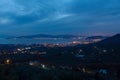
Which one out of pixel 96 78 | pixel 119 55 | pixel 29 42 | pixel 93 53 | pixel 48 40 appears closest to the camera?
pixel 96 78

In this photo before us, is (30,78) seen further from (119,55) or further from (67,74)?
(119,55)

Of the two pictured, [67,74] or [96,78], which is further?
[96,78]

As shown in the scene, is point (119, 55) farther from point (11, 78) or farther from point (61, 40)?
point (61, 40)

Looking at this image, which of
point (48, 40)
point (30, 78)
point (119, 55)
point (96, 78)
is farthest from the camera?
point (48, 40)

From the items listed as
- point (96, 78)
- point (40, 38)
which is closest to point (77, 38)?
point (40, 38)

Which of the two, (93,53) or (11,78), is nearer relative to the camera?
(11,78)

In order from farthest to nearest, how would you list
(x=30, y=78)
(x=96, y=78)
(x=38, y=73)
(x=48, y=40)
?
(x=48, y=40) < (x=96, y=78) < (x=38, y=73) < (x=30, y=78)

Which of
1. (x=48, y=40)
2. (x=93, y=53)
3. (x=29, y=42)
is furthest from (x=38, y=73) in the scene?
(x=48, y=40)

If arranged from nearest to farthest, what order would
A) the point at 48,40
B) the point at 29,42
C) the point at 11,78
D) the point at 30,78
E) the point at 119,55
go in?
the point at 11,78 → the point at 30,78 → the point at 119,55 → the point at 29,42 → the point at 48,40
